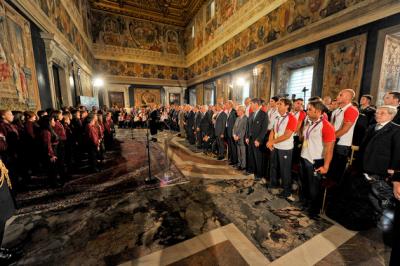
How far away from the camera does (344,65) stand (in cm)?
626

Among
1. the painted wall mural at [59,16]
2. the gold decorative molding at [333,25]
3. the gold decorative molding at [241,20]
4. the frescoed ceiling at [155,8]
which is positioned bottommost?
the gold decorative molding at [333,25]

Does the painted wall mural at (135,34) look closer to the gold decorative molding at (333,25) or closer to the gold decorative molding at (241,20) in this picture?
the gold decorative molding at (241,20)

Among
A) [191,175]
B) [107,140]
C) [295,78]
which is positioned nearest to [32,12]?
[107,140]

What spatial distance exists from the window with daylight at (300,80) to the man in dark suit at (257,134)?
5331 mm

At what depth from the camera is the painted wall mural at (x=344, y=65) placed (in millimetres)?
5816

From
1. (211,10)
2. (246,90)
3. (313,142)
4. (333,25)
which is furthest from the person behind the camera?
(211,10)

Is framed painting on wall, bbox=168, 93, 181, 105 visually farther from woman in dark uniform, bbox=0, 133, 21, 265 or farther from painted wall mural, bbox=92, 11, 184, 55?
woman in dark uniform, bbox=0, 133, 21, 265

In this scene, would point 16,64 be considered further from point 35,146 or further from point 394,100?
point 394,100

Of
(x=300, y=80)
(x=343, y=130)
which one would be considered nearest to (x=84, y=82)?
(x=300, y=80)

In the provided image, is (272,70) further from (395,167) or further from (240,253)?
(240,253)

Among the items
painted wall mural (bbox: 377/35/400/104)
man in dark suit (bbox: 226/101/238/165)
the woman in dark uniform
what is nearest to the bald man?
man in dark suit (bbox: 226/101/238/165)

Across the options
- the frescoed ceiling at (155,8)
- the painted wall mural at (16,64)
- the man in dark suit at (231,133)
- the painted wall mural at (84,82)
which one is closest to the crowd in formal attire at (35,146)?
the painted wall mural at (16,64)

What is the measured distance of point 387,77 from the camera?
5.47m

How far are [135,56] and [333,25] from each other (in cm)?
1976
